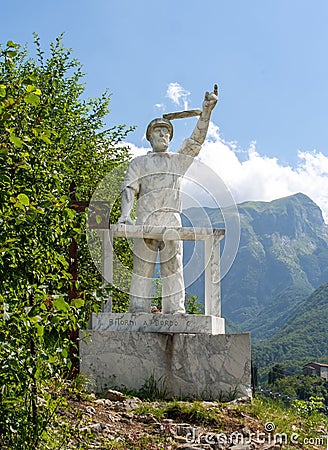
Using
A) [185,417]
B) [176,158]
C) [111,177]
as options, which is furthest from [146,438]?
[111,177]

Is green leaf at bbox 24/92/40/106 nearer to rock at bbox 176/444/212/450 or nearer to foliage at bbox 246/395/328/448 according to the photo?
rock at bbox 176/444/212/450

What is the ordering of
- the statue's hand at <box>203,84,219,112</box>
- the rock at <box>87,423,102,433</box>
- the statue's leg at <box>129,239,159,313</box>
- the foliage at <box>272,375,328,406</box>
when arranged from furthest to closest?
the foliage at <box>272,375,328,406</box> < the statue's hand at <box>203,84,219,112</box> < the statue's leg at <box>129,239,159,313</box> < the rock at <box>87,423,102,433</box>

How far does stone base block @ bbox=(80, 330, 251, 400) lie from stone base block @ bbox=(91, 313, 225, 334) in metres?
0.19

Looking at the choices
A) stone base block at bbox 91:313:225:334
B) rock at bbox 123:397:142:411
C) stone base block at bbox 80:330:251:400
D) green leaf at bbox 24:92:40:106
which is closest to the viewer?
green leaf at bbox 24:92:40:106

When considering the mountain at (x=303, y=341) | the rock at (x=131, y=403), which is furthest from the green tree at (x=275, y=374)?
the mountain at (x=303, y=341)

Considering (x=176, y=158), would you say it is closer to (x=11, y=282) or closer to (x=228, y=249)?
(x=228, y=249)

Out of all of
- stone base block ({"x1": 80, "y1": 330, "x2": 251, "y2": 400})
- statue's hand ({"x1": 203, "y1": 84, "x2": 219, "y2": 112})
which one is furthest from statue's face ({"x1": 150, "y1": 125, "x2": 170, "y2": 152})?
stone base block ({"x1": 80, "y1": 330, "x2": 251, "y2": 400})

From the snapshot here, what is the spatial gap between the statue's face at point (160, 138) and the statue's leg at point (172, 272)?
60.8 inches

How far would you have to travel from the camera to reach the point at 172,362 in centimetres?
784

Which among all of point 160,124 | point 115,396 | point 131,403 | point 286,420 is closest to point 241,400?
point 286,420

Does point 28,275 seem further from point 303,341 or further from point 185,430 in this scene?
point 303,341

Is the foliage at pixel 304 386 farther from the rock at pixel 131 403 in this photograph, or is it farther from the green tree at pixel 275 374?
the rock at pixel 131 403

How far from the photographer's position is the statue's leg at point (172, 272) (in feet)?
28.2

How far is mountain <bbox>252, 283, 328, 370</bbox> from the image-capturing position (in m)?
98.6
